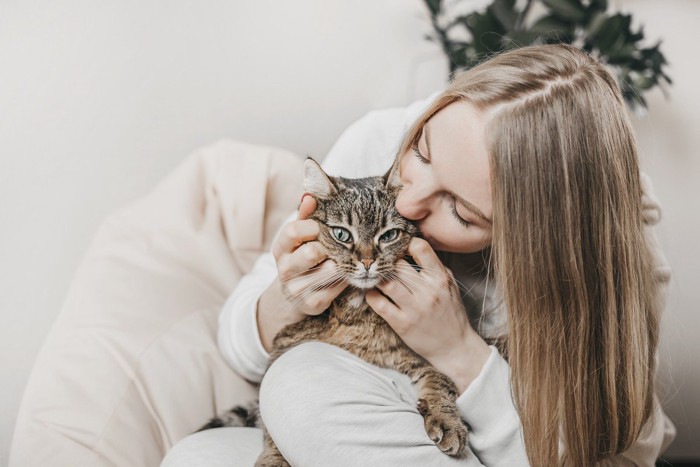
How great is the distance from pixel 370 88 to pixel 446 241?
3.74 ft

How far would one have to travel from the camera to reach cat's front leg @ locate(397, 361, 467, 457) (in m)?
1.04

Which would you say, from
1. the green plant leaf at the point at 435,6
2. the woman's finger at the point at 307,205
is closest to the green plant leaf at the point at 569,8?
the green plant leaf at the point at 435,6

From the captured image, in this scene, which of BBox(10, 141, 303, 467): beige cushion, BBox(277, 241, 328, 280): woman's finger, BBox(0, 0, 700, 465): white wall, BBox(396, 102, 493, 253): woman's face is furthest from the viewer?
BBox(0, 0, 700, 465): white wall

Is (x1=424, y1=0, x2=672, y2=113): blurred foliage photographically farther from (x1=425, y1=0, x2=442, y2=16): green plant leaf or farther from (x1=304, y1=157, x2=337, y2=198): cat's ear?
(x1=304, y1=157, x2=337, y2=198): cat's ear

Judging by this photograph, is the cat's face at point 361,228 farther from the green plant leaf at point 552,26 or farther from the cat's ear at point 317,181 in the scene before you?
the green plant leaf at point 552,26

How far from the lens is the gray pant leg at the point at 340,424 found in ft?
3.36

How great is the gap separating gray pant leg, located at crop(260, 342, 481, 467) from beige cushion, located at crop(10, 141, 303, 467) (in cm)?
36

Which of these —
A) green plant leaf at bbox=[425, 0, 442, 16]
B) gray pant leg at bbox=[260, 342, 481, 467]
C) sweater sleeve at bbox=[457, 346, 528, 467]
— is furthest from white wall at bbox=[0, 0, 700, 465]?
gray pant leg at bbox=[260, 342, 481, 467]

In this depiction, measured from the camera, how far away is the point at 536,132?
1015 mm

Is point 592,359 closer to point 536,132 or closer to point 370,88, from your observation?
point 536,132

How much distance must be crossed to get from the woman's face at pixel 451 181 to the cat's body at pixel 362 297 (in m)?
0.06

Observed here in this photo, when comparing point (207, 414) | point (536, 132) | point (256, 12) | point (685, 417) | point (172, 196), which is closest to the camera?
point (536, 132)

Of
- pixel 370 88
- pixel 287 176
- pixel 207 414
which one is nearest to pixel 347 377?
pixel 207 414

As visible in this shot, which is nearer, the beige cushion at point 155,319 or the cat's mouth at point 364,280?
the cat's mouth at point 364,280
